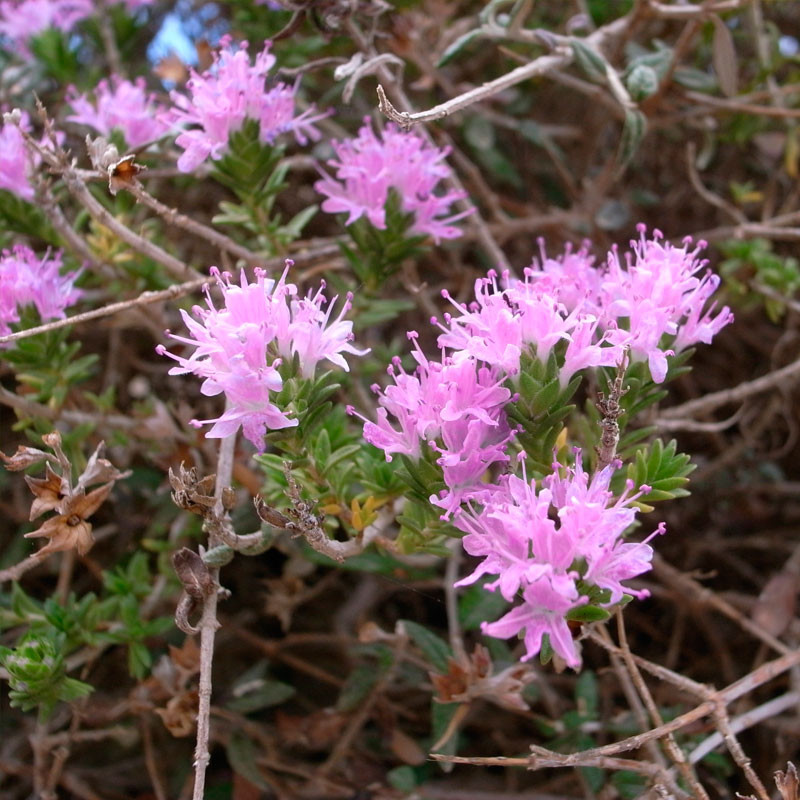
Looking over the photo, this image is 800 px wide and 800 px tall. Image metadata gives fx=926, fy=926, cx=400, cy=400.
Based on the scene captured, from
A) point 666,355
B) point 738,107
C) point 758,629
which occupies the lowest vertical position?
point 758,629

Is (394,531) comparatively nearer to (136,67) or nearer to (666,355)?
(666,355)

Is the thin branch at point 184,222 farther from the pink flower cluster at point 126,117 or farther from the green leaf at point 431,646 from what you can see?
the green leaf at point 431,646

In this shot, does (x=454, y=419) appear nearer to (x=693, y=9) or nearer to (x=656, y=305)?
(x=656, y=305)

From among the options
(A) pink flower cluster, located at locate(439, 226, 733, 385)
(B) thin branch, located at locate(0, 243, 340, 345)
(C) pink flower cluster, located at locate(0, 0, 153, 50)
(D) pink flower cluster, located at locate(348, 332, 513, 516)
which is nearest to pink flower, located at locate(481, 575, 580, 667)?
(D) pink flower cluster, located at locate(348, 332, 513, 516)

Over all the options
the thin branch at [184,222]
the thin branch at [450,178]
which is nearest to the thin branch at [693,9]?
the thin branch at [450,178]

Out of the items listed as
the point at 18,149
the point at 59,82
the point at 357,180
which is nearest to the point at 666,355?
the point at 357,180

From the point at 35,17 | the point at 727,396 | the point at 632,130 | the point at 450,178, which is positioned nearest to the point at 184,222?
the point at 450,178
